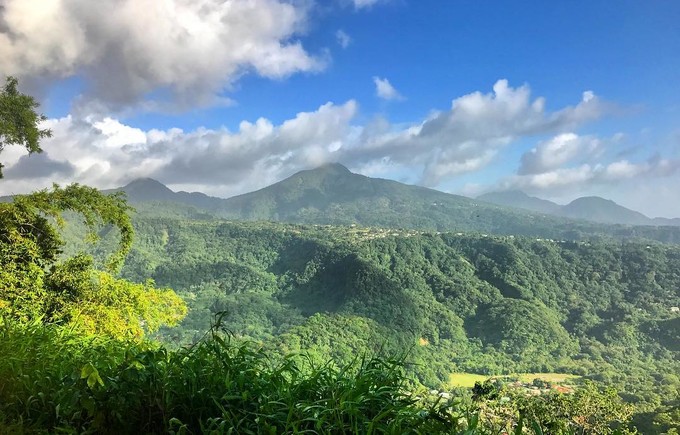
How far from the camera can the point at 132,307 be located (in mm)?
10281

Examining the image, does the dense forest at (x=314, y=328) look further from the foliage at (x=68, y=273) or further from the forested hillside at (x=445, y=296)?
the forested hillside at (x=445, y=296)

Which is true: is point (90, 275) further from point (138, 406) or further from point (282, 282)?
point (282, 282)

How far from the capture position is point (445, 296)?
117875 millimetres

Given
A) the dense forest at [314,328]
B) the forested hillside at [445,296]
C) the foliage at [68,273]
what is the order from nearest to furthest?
1. the dense forest at [314,328]
2. the foliage at [68,273]
3. the forested hillside at [445,296]

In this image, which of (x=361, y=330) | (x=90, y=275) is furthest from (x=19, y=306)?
(x=361, y=330)

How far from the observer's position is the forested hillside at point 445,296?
265ft

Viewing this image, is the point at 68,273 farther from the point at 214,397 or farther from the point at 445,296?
the point at 445,296

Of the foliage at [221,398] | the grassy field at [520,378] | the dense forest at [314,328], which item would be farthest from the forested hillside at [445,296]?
the foliage at [221,398]

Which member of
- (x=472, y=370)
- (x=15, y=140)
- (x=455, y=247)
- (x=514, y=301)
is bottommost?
(x=472, y=370)

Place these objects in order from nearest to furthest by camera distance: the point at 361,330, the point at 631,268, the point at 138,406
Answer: the point at 138,406
the point at 361,330
the point at 631,268

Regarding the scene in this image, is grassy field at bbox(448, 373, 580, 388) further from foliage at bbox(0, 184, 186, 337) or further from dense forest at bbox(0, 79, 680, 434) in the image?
foliage at bbox(0, 184, 186, 337)

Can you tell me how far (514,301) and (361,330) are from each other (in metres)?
51.0

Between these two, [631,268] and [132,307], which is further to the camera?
[631,268]

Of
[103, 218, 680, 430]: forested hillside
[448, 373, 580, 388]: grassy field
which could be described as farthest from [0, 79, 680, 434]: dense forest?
[448, 373, 580, 388]: grassy field
